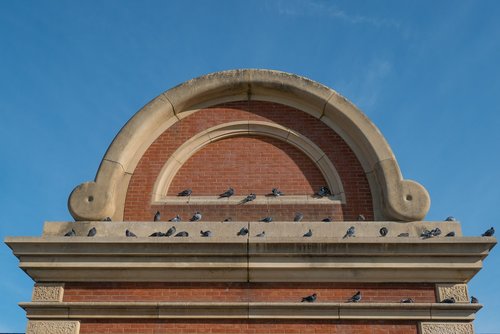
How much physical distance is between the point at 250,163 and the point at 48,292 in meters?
3.79

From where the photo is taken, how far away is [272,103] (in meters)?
10.9

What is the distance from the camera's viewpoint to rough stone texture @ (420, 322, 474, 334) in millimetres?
8703

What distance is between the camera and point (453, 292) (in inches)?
353

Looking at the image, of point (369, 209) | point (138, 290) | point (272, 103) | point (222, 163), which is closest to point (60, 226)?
point (138, 290)

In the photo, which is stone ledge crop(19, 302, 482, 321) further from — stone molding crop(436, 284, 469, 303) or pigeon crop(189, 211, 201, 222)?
pigeon crop(189, 211, 201, 222)

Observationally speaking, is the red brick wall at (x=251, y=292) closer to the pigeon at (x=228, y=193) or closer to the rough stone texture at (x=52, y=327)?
the rough stone texture at (x=52, y=327)

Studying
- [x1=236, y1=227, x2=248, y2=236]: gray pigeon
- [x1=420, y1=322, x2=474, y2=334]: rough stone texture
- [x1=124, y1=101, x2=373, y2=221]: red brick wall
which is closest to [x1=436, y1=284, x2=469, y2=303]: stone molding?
[x1=420, y1=322, x2=474, y2=334]: rough stone texture

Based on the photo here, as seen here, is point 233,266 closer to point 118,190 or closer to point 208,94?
point 118,190

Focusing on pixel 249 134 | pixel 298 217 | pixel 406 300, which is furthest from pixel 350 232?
pixel 249 134

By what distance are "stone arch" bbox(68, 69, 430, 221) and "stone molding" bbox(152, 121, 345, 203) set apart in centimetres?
49

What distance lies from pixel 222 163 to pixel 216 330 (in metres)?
2.92

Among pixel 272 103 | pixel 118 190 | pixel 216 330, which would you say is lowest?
pixel 216 330

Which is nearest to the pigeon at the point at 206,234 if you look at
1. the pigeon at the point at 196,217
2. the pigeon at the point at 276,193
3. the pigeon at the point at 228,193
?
the pigeon at the point at 196,217

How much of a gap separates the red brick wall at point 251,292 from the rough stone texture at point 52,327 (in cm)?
37
